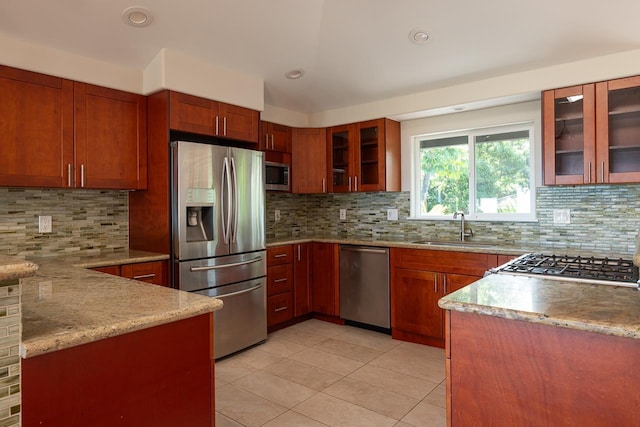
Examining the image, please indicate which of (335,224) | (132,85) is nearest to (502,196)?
(335,224)

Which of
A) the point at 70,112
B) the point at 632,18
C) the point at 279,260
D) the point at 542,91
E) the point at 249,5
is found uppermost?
the point at 249,5

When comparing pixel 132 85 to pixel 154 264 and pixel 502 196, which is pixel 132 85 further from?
pixel 502 196

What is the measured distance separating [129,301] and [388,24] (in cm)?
251

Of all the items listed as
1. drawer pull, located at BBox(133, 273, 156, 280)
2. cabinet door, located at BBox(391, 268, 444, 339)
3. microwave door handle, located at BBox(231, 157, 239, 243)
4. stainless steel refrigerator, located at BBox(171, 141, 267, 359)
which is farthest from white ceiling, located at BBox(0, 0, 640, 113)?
cabinet door, located at BBox(391, 268, 444, 339)

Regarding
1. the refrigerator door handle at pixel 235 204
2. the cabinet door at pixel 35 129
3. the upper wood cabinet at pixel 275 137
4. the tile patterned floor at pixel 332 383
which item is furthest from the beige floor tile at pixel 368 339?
the cabinet door at pixel 35 129

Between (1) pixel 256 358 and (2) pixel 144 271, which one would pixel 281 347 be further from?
(2) pixel 144 271

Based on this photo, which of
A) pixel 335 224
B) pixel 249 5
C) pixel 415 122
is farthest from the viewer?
pixel 335 224

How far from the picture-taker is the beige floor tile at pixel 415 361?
2.89 metres

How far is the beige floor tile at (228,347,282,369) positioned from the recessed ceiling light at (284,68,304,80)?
242cm

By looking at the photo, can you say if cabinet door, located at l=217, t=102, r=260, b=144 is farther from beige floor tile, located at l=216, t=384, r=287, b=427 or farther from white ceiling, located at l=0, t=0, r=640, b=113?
beige floor tile, located at l=216, t=384, r=287, b=427

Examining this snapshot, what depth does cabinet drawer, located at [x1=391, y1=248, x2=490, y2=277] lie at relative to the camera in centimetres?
311

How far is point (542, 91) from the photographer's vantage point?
10.0ft

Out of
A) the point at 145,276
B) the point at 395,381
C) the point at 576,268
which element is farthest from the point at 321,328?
the point at 576,268

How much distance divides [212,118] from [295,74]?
918 millimetres
